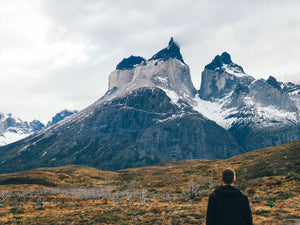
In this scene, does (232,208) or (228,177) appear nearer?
(232,208)

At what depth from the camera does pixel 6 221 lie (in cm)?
3888

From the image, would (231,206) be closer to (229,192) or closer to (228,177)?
(229,192)

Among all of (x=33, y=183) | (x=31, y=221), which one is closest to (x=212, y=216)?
(x=31, y=221)

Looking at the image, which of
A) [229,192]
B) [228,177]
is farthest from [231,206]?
[228,177]

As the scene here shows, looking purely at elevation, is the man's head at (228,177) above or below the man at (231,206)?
above

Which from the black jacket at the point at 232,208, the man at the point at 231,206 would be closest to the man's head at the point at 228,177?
the man at the point at 231,206

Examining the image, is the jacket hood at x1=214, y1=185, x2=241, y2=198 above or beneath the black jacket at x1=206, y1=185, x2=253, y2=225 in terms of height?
above

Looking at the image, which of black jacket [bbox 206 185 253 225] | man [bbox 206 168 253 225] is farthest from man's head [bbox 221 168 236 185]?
black jacket [bbox 206 185 253 225]

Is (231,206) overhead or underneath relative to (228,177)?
underneath

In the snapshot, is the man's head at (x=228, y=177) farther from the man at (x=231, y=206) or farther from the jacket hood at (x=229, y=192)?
the jacket hood at (x=229, y=192)

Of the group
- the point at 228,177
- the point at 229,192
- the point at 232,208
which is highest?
the point at 228,177

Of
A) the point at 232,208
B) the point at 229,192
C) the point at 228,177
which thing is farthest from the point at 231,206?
the point at 228,177

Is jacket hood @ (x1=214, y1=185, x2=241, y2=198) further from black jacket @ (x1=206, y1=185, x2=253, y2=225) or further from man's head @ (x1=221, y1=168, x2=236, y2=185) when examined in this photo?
man's head @ (x1=221, y1=168, x2=236, y2=185)

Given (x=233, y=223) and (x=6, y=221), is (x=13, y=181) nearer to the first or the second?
(x=6, y=221)
